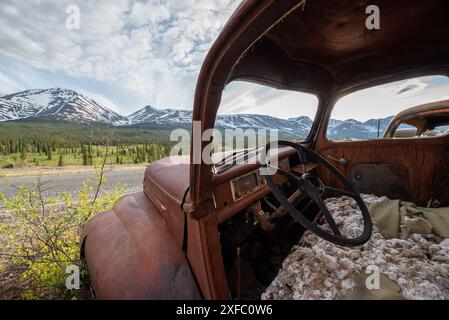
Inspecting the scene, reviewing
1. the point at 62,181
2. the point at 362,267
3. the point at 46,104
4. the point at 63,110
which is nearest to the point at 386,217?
the point at 362,267

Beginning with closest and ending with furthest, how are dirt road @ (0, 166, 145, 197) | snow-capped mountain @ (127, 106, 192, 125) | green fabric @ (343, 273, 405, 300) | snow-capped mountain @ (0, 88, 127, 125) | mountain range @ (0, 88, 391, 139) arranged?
green fabric @ (343, 273, 405, 300)
dirt road @ (0, 166, 145, 197)
mountain range @ (0, 88, 391, 139)
snow-capped mountain @ (0, 88, 127, 125)
snow-capped mountain @ (127, 106, 192, 125)

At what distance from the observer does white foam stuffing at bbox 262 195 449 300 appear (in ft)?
3.96

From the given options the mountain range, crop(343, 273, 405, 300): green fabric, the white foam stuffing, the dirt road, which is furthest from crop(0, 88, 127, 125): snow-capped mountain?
crop(343, 273, 405, 300): green fabric

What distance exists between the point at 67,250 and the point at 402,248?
371 centimetres

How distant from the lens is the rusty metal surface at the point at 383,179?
7.47 ft

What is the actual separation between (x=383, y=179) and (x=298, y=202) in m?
1.32

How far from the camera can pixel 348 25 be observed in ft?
5.28

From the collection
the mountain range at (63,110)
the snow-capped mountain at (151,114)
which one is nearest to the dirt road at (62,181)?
the mountain range at (63,110)

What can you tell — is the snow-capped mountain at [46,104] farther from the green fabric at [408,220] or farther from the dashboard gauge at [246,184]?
the green fabric at [408,220]

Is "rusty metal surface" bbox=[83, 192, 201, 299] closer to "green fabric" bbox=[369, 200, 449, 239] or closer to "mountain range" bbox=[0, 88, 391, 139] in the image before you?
"green fabric" bbox=[369, 200, 449, 239]

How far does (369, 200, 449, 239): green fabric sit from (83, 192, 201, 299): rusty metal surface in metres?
1.59

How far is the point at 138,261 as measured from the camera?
1.41 metres
